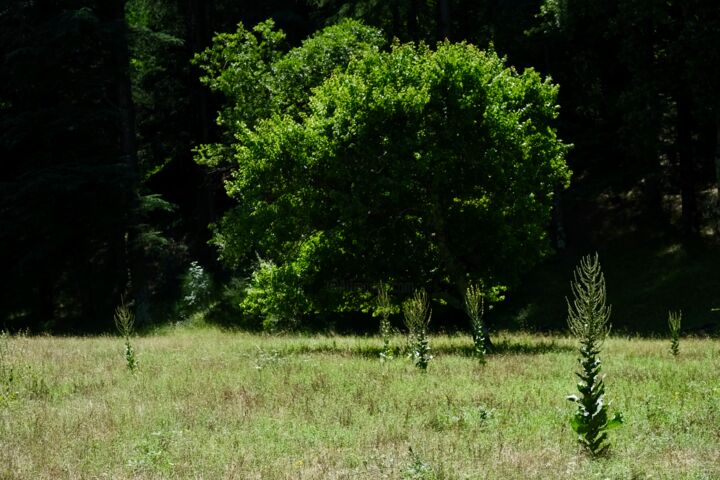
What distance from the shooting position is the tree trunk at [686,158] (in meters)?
29.8

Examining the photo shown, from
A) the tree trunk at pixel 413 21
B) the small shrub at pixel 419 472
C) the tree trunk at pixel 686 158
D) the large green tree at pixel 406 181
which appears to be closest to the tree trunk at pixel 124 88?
the large green tree at pixel 406 181

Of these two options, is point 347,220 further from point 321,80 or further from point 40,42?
point 40,42

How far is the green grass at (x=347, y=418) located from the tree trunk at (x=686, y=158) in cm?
1472

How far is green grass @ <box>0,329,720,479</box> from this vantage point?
8367mm

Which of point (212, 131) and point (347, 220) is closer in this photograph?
point (347, 220)

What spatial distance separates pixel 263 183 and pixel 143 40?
1509cm

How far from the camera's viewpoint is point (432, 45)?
37.2m

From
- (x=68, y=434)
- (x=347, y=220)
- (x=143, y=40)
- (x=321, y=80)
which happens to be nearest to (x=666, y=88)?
(x=321, y=80)

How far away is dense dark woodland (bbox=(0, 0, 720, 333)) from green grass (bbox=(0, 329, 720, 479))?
13.5 meters

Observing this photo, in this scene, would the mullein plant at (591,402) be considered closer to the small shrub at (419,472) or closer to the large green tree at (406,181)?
the small shrub at (419,472)

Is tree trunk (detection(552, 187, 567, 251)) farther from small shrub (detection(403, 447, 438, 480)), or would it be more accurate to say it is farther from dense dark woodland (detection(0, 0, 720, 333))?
small shrub (detection(403, 447, 438, 480))

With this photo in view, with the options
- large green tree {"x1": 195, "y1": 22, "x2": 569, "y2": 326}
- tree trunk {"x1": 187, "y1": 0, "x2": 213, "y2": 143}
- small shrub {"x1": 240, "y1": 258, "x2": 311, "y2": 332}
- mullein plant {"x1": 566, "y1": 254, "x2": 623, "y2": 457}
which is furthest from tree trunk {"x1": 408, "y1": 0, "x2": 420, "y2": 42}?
mullein plant {"x1": 566, "y1": 254, "x2": 623, "y2": 457}

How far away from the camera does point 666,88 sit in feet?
93.7

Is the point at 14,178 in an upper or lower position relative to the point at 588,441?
upper
